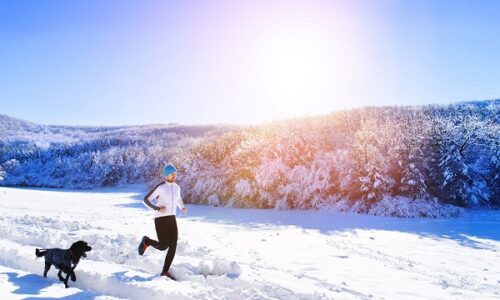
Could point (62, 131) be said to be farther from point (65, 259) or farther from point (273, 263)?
point (65, 259)

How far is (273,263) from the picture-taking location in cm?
864

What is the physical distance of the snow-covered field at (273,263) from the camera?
19.8 feet

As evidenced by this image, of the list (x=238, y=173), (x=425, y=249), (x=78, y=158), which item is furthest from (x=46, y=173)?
(x=425, y=249)

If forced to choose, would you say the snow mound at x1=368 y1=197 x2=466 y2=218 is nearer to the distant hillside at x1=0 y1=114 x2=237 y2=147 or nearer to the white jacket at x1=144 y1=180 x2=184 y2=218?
the white jacket at x1=144 y1=180 x2=184 y2=218

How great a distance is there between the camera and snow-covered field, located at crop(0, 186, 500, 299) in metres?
6.03

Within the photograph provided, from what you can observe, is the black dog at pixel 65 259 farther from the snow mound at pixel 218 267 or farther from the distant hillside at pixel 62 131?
the distant hillside at pixel 62 131

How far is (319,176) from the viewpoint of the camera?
23.3 m

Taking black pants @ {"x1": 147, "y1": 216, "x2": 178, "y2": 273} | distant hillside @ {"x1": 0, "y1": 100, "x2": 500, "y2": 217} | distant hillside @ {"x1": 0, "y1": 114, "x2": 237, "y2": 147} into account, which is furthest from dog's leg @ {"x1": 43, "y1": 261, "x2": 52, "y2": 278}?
distant hillside @ {"x1": 0, "y1": 114, "x2": 237, "y2": 147}

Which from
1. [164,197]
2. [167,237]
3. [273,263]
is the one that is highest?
[164,197]

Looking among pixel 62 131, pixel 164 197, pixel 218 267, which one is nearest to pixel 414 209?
pixel 218 267

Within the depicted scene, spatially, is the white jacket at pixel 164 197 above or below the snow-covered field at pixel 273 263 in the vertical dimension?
above

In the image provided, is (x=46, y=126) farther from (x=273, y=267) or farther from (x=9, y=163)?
(x=273, y=267)

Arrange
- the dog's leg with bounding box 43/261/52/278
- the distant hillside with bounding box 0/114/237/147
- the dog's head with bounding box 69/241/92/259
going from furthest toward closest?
the distant hillside with bounding box 0/114/237/147 → the dog's leg with bounding box 43/261/52/278 → the dog's head with bounding box 69/241/92/259

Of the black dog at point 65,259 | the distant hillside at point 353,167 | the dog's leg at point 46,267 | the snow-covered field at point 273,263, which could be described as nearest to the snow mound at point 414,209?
the distant hillside at point 353,167
